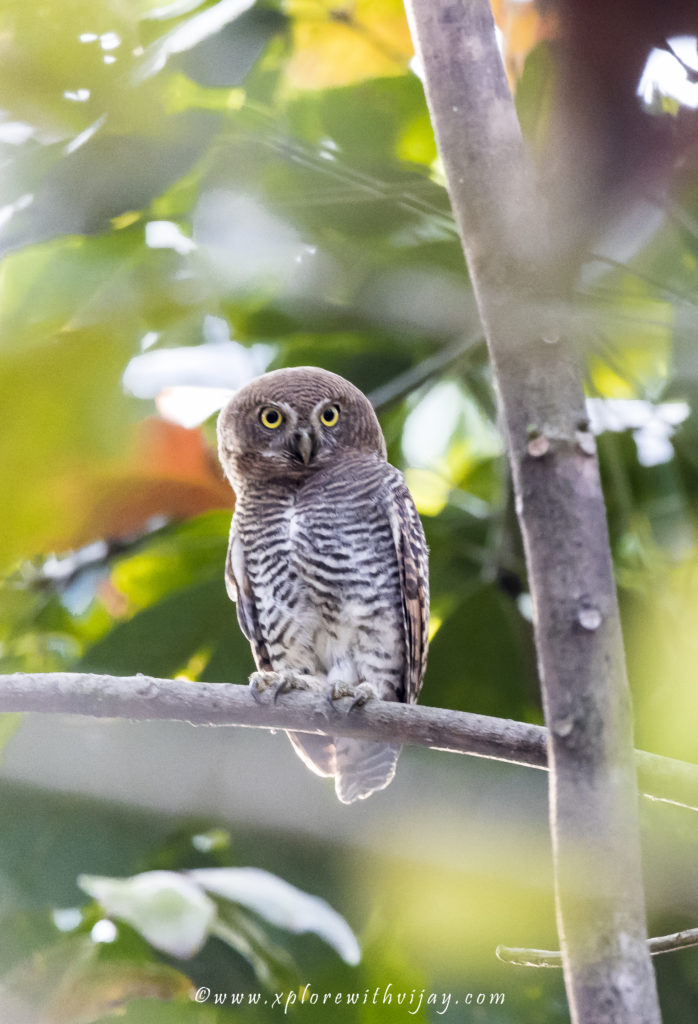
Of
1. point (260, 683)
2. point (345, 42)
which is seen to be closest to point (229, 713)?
point (260, 683)

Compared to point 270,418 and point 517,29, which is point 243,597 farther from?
point 517,29

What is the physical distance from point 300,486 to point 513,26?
1.15 feet

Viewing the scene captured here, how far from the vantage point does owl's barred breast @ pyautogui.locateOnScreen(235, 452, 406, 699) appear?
2.06 ft

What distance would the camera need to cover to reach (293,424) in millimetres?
600

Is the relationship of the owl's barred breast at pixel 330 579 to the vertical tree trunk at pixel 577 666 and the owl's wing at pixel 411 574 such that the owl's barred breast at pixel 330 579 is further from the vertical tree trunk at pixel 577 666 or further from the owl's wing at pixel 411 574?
the vertical tree trunk at pixel 577 666

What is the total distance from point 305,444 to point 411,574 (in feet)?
0.39

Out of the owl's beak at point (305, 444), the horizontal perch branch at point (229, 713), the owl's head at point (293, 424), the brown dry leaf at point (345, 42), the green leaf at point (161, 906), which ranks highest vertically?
the brown dry leaf at point (345, 42)

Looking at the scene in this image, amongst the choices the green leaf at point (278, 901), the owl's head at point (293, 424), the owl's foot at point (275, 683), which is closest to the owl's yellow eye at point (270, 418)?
the owl's head at point (293, 424)

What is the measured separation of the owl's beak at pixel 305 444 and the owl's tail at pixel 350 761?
0.19 m

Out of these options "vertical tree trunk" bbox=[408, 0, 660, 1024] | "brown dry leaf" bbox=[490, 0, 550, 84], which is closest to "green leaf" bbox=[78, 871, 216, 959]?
"vertical tree trunk" bbox=[408, 0, 660, 1024]

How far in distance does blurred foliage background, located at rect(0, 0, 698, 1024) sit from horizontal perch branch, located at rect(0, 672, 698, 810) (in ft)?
Answer: 0.14

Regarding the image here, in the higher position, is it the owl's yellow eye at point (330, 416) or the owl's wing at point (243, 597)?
the owl's yellow eye at point (330, 416)

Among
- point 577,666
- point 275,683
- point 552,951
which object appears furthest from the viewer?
point 275,683

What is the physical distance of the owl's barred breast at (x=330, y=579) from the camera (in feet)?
2.06
